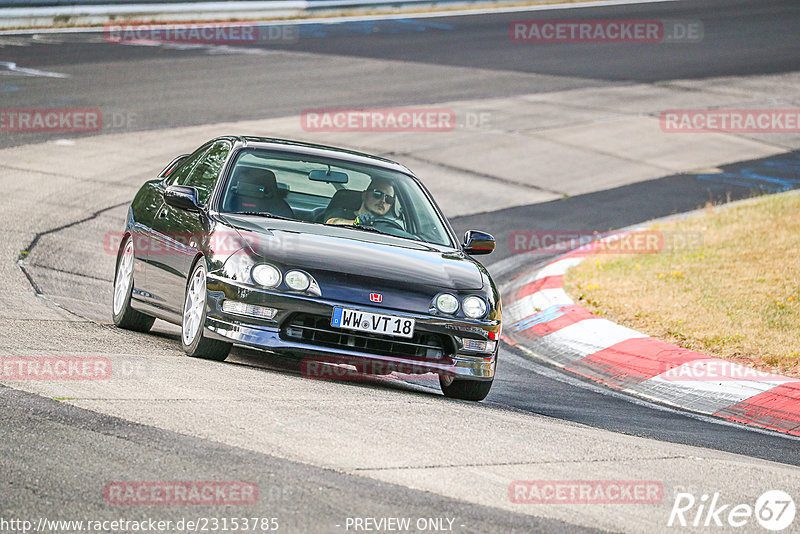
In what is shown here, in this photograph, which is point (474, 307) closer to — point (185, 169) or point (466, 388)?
point (466, 388)

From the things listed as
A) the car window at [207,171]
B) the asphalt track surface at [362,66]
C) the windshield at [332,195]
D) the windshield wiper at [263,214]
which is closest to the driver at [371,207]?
the windshield at [332,195]

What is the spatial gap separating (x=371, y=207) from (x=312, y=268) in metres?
1.36

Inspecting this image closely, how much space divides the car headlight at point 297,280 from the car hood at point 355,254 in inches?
2.2

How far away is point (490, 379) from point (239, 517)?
128 inches

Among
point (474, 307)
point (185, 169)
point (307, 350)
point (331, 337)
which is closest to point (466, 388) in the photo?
point (474, 307)

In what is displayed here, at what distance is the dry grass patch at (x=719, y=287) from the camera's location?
9359 millimetres

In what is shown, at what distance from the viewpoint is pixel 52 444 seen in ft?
16.0

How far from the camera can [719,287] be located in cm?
1100

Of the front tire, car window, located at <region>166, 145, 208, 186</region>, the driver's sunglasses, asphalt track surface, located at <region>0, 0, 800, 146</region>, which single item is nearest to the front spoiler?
the front tire

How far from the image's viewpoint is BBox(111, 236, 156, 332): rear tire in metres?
8.56

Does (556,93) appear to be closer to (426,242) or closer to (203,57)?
(203,57)

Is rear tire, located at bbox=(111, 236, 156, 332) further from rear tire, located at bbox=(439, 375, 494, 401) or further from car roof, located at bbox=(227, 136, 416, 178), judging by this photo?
rear tire, located at bbox=(439, 375, 494, 401)

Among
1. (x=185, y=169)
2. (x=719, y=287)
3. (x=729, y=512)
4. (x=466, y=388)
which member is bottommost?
(x=719, y=287)

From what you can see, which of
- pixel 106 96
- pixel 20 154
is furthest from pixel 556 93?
pixel 20 154
